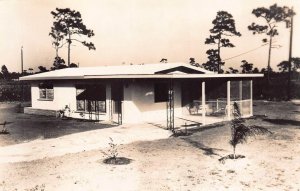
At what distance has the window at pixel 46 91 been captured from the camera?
71.4ft

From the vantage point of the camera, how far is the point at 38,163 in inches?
388

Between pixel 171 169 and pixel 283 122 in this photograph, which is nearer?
pixel 171 169

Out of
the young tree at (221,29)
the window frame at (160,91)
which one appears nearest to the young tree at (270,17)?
the young tree at (221,29)

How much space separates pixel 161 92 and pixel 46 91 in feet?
25.3

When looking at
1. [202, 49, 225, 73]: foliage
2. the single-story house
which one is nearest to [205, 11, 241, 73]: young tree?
[202, 49, 225, 73]: foliage

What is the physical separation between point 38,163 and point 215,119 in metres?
10.4

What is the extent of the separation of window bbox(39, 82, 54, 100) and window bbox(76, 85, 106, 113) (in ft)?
9.07

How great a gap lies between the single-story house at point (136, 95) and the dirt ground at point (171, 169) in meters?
3.89

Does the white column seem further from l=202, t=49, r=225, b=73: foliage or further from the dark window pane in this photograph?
l=202, t=49, r=225, b=73: foliage

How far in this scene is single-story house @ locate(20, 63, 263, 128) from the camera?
1684 cm

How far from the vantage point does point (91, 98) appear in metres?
18.9

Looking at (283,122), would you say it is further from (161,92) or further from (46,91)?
(46,91)

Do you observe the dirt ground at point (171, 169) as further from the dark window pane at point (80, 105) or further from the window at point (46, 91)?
the window at point (46, 91)

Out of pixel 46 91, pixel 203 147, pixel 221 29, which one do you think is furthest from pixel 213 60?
pixel 203 147
